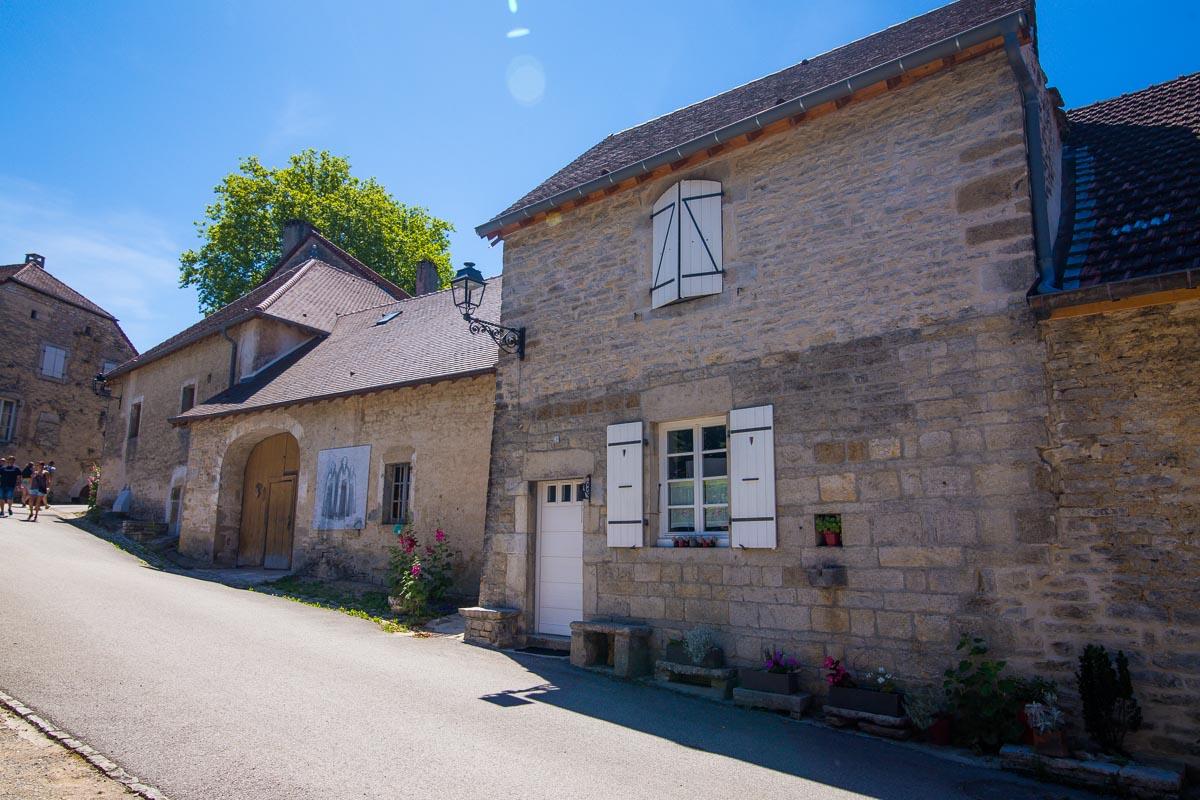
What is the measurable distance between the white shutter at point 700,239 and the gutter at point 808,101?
1.38ft

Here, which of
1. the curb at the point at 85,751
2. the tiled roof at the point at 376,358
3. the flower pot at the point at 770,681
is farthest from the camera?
the tiled roof at the point at 376,358

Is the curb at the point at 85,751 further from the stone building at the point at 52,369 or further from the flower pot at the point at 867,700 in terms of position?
the stone building at the point at 52,369

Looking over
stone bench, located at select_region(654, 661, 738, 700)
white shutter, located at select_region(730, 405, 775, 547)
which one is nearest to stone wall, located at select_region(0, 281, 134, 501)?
stone bench, located at select_region(654, 661, 738, 700)

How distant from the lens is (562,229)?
907 centimetres

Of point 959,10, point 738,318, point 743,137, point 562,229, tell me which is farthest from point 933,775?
point 959,10

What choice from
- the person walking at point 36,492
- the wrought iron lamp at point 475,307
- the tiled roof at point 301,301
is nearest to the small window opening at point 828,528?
the wrought iron lamp at point 475,307

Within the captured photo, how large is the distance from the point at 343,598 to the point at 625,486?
5389mm

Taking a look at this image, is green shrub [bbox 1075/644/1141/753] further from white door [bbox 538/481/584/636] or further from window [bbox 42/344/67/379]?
window [bbox 42/344/67/379]

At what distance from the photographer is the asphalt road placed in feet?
13.6

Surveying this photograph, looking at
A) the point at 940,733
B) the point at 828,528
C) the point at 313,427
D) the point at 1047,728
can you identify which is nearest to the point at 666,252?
the point at 828,528

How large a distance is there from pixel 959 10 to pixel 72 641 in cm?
1066

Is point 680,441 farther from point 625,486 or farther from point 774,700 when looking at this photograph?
point 774,700

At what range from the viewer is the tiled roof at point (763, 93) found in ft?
25.7

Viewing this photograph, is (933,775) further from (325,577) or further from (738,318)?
(325,577)
